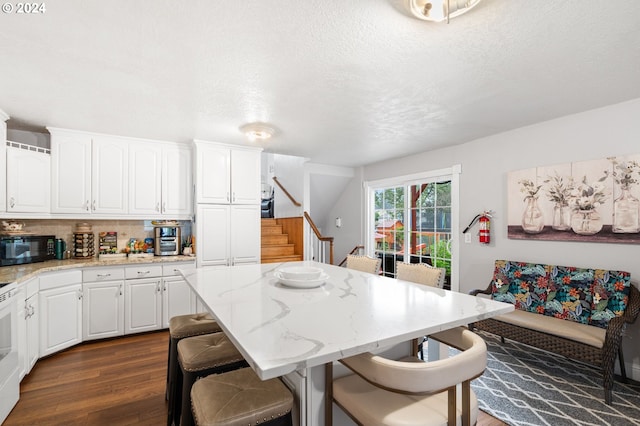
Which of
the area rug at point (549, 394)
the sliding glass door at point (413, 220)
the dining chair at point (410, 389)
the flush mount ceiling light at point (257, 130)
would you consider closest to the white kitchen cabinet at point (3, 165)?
the flush mount ceiling light at point (257, 130)

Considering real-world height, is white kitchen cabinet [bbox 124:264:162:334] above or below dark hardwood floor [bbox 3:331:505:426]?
above

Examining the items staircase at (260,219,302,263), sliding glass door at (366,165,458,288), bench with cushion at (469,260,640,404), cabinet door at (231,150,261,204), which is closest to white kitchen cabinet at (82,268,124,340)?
cabinet door at (231,150,261,204)

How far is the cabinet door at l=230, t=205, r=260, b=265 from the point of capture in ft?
13.8

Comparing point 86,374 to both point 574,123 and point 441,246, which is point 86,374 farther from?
point 574,123

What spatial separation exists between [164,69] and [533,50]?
7.77 feet

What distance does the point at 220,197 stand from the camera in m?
4.11

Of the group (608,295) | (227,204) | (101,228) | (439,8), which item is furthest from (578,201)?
(101,228)

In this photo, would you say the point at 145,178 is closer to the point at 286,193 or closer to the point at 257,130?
the point at 257,130

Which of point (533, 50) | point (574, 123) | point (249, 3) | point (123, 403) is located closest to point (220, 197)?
point (123, 403)

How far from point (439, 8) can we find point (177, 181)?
3.62 metres

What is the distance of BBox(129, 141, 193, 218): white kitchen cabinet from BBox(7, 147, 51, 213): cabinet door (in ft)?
2.58

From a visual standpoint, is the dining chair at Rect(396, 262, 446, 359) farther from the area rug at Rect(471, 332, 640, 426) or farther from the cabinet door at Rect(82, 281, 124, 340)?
the cabinet door at Rect(82, 281, 124, 340)

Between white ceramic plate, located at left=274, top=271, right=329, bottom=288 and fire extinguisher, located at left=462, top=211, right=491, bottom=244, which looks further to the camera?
fire extinguisher, located at left=462, top=211, right=491, bottom=244

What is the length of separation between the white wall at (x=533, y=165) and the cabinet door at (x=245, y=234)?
2.53 metres
